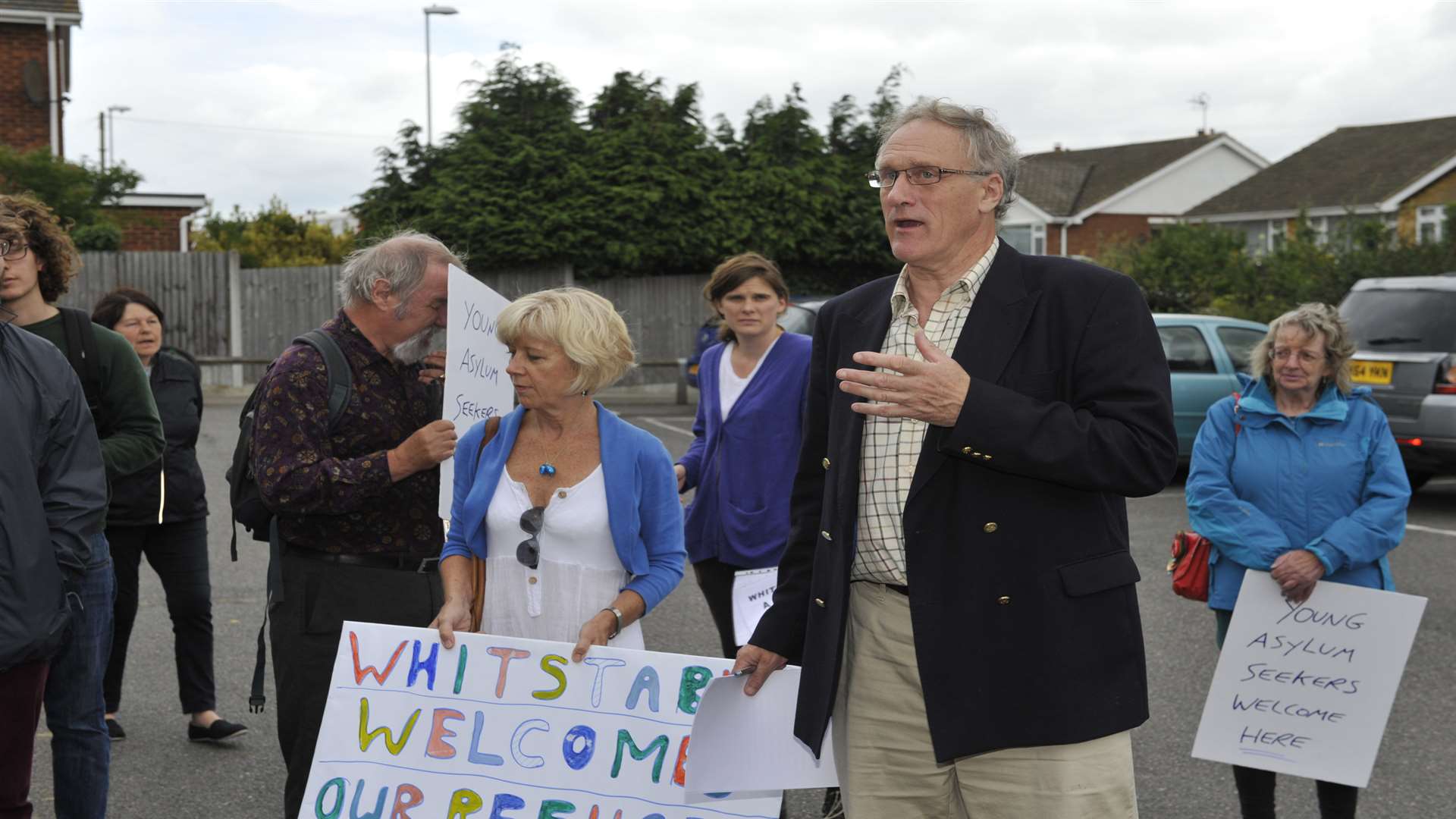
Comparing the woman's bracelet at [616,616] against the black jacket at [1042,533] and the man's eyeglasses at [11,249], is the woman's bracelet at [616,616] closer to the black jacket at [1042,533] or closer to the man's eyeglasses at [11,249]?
the black jacket at [1042,533]

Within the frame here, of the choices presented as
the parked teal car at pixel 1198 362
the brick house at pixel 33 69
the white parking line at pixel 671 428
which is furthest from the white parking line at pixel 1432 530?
the brick house at pixel 33 69

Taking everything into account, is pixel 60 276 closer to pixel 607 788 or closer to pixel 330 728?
pixel 330 728

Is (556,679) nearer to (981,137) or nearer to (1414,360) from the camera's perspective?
(981,137)

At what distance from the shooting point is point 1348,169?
149 feet

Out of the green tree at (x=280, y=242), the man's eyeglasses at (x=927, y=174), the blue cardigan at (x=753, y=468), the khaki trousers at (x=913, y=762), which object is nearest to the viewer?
the khaki trousers at (x=913, y=762)

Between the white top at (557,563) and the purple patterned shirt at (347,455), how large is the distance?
1.27 feet

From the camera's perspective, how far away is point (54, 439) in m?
3.55

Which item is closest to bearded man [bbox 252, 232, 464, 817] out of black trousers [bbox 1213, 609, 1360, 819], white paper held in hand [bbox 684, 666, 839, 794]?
white paper held in hand [bbox 684, 666, 839, 794]

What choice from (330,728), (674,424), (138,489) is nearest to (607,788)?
(330,728)

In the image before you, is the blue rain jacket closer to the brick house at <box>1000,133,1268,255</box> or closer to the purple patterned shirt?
the purple patterned shirt

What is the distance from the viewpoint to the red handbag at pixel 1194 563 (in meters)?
4.75

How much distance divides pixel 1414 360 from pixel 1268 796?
843cm

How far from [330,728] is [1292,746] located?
296 cm

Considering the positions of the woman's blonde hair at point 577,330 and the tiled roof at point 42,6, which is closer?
the woman's blonde hair at point 577,330
